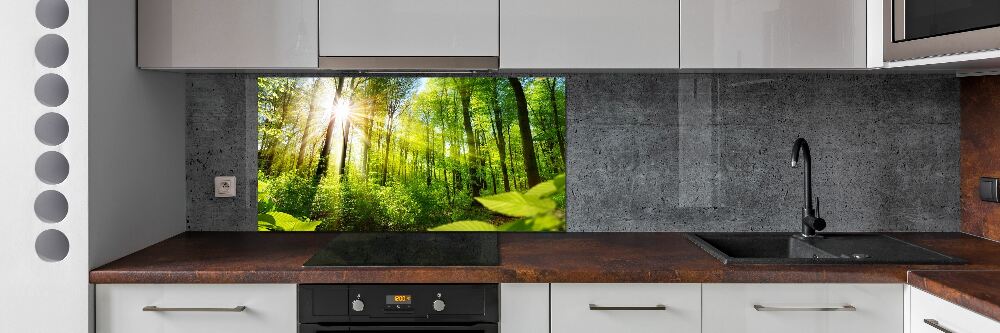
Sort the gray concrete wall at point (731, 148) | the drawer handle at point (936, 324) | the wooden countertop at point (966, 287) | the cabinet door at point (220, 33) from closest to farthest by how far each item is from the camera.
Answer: the wooden countertop at point (966, 287) < the drawer handle at point (936, 324) < the cabinet door at point (220, 33) < the gray concrete wall at point (731, 148)

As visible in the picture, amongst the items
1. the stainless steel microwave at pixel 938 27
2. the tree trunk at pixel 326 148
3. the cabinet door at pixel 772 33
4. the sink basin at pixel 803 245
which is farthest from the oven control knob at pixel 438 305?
the stainless steel microwave at pixel 938 27

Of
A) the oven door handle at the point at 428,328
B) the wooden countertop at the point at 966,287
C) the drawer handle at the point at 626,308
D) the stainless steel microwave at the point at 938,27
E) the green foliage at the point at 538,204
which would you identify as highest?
the stainless steel microwave at the point at 938,27

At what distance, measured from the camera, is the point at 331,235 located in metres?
2.58

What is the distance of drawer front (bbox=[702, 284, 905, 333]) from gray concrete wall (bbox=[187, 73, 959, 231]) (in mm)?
698

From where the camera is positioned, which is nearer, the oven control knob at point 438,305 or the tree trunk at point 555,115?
the oven control knob at point 438,305

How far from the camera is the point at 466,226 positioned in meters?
2.64

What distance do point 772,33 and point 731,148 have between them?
0.51 m

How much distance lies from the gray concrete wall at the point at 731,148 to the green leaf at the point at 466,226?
295mm

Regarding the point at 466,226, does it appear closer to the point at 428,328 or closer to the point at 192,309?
the point at 428,328

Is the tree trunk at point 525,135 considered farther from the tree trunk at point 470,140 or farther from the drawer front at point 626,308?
the drawer front at point 626,308

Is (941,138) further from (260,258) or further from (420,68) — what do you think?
(260,258)

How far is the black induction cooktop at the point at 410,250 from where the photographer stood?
2.01m

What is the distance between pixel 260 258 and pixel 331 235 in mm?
488
